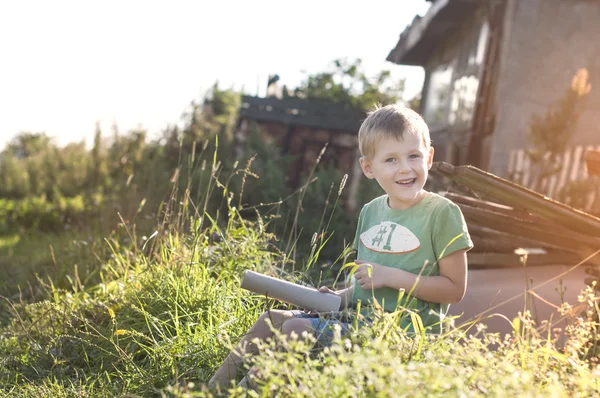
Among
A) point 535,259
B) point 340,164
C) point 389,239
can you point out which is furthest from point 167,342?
point 340,164

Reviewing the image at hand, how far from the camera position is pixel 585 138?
9.19m

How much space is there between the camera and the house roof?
1085cm

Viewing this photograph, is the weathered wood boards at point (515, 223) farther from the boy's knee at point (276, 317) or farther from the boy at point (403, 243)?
the boy's knee at point (276, 317)

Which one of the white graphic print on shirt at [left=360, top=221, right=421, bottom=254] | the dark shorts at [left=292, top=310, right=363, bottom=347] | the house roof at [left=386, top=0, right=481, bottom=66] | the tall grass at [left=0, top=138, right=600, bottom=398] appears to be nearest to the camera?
the tall grass at [left=0, top=138, right=600, bottom=398]

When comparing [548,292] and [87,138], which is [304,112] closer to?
[87,138]

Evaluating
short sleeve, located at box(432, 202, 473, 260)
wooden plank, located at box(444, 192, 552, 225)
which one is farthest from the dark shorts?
wooden plank, located at box(444, 192, 552, 225)

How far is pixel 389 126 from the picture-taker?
107 inches

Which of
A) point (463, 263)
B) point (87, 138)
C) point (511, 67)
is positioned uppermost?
→ point (511, 67)

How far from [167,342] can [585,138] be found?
7568 millimetres

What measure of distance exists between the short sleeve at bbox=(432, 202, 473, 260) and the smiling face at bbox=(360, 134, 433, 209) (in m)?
0.14

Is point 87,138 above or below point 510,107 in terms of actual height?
below

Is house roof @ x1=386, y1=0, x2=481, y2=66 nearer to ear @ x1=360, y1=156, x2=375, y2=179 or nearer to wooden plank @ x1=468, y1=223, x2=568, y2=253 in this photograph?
wooden plank @ x1=468, y1=223, x2=568, y2=253

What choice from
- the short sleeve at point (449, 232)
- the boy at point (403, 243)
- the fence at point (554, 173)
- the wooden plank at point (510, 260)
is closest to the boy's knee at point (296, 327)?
the boy at point (403, 243)

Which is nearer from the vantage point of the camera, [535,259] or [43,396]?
[43,396]
